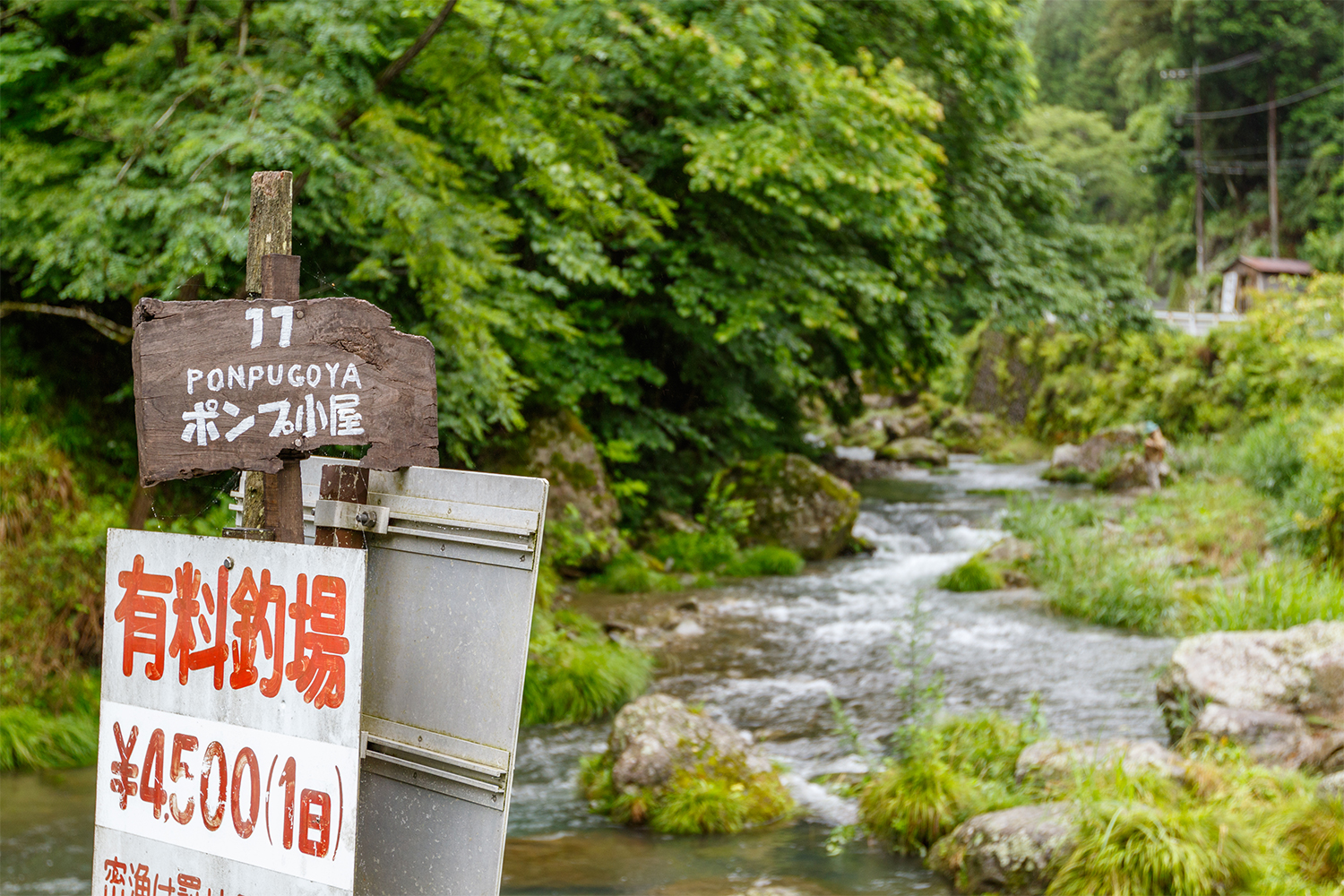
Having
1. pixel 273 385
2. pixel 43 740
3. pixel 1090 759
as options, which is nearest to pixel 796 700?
pixel 1090 759

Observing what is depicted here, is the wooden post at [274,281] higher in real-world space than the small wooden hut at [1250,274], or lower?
lower

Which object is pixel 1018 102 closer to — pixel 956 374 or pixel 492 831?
pixel 492 831

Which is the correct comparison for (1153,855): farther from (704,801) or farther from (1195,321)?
(1195,321)

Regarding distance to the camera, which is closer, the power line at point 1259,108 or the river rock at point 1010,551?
the river rock at point 1010,551

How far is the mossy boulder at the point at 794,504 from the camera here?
13.3 metres

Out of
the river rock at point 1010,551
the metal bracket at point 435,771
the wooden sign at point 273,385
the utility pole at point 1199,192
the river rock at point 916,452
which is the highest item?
the utility pole at point 1199,192

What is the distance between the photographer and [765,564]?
1239 centimetres

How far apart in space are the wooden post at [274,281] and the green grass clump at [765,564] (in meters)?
9.63

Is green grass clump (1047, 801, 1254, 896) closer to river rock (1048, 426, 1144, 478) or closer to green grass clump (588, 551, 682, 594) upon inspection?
green grass clump (588, 551, 682, 594)

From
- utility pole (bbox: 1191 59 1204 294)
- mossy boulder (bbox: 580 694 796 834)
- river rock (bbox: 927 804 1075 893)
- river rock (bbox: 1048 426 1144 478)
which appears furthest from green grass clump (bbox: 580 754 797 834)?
utility pole (bbox: 1191 59 1204 294)

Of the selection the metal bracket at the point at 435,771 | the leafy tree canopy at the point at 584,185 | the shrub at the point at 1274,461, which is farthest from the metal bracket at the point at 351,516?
the shrub at the point at 1274,461

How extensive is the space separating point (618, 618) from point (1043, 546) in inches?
188

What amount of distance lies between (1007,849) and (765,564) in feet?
24.0

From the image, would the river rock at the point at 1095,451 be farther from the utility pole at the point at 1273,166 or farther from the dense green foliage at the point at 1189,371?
the utility pole at the point at 1273,166
